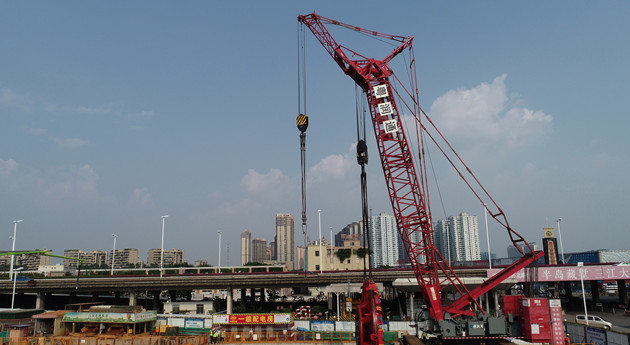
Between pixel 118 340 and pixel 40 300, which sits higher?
pixel 40 300

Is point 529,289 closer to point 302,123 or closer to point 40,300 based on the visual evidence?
point 302,123

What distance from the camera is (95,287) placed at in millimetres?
64812

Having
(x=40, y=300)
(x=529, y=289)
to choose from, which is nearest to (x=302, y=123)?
(x=529, y=289)

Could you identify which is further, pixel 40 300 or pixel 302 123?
pixel 40 300

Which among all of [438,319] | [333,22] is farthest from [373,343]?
[333,22]

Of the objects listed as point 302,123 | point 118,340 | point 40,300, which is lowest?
point 118,340

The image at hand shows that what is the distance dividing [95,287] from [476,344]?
2297 inches

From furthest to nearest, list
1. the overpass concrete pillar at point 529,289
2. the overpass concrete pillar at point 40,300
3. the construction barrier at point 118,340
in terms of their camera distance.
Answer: the overpass concrete pillar at point 40,300 < the overpass concrete pillar at point 529,289 < the construction barrier at point 118,340

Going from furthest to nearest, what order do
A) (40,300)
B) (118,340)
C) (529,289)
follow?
(40,300) < (529,289) < (118,340)

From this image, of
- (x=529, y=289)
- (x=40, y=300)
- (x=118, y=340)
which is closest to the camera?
(x=118, y=340)

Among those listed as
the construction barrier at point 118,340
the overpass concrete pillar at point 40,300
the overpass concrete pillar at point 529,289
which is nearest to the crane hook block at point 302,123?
the construction barrier at point 118,340

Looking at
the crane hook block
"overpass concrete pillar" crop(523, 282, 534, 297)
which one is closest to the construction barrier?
the crane hook block

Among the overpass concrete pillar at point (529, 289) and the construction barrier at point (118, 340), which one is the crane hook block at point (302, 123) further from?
the overpass concrete pillar at point (529, 289)

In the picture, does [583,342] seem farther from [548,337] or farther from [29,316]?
[29,316]
